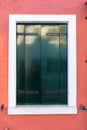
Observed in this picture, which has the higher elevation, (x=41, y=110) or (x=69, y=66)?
(x=69, y=66)

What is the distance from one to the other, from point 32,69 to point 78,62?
0.86m

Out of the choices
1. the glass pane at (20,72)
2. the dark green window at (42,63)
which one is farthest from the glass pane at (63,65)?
the glass pane at (20,72)

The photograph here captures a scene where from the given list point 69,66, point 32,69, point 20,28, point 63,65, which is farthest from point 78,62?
point 20,28

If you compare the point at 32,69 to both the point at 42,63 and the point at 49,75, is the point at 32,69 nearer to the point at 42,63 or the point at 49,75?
the point at 42,63

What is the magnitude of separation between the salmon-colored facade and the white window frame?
0.08 m

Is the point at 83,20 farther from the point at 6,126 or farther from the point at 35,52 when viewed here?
the point at 6,126

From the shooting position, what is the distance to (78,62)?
5.62m

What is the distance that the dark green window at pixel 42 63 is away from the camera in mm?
5746

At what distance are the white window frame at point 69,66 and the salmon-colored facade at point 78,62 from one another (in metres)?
0.08

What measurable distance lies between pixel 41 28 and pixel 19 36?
43cm

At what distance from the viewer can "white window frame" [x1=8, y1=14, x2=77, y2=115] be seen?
558 cm

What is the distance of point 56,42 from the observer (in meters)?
5.78

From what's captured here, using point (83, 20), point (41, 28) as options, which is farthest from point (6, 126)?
point (83, 20)

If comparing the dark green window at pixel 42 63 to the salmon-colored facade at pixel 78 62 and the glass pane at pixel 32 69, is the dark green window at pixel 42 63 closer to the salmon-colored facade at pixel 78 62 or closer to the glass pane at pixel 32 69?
the glass pane at pixel 32 69
